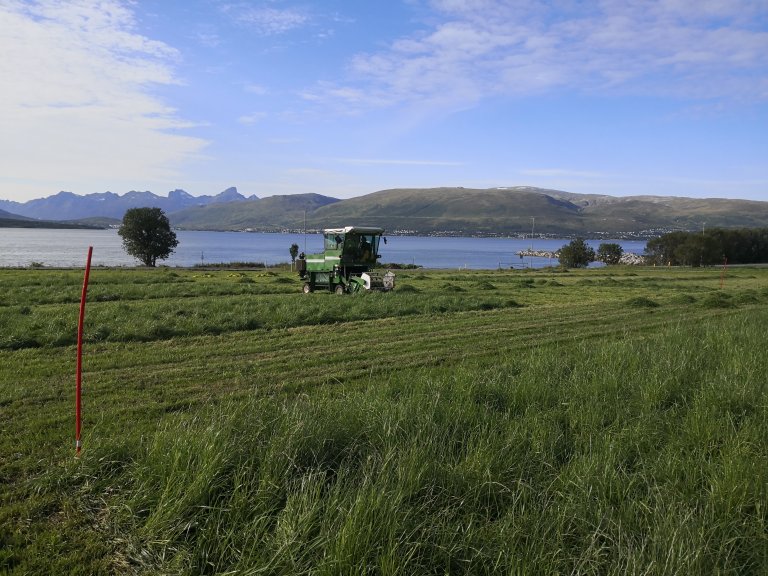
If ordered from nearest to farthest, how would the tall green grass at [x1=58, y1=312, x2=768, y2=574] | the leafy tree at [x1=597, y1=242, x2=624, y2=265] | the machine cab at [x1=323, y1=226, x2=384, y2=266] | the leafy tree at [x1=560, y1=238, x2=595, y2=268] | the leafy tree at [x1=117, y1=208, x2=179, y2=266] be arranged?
the tall green grass at [x1=58, y1=312, x2=768, y2=574] → the machine cab at [x1=323, y1=226, x2=384, y2=266] → the leafy tree at [x1=117, y1=208, x2=179, y2=266] → the leafy tree at [x1=560, y1=238, x2=595, y2=268] → the leafy tree at [x1=597, y1=242, x2=624, y2=265]

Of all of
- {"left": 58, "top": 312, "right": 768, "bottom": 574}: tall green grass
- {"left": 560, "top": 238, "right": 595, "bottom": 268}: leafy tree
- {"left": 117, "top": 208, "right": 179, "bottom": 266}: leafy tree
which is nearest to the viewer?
{"left": 58, "top": 312, "right": 768, "bottom": 574}: tall green grass

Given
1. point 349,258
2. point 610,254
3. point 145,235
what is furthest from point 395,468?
point 610,254

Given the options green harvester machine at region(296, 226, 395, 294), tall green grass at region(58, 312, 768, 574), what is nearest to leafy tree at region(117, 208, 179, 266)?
green harvester machine at region(296, 226, 395, 294)

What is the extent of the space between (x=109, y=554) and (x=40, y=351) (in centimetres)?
836

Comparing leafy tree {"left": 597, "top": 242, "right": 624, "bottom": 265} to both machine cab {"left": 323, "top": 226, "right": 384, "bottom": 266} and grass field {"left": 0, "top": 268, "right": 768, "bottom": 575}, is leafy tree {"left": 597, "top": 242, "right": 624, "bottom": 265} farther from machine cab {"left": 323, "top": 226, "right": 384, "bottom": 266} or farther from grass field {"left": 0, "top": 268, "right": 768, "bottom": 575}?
grass field {"left": 0, "top": 268, "right": 768, "bottom": 575}

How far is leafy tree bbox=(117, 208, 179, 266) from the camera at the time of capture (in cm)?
7662

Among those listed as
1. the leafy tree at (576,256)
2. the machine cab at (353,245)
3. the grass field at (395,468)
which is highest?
the machine cab at (353,245)

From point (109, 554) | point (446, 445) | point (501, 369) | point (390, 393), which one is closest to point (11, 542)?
point (109, 554)

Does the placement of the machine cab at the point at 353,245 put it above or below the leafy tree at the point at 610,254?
above

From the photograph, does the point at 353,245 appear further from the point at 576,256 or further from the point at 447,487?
the point at 576,256

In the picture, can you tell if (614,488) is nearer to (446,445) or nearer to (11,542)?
(446,445)

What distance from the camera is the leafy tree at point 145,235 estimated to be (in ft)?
251

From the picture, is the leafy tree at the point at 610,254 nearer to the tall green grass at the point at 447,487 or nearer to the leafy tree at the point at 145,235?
the leafy tree at the point at 145,235

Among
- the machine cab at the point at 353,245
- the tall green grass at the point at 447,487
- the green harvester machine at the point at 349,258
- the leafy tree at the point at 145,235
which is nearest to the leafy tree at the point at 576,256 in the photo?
the leafy tree at the point at 145,235
